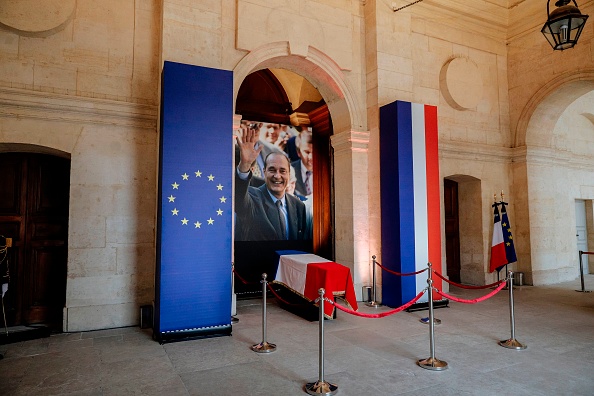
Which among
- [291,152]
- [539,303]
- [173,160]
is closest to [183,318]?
[173,160]

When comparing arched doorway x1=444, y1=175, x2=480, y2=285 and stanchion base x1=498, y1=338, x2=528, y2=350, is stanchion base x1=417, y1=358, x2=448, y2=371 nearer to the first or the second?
stanchion base x1=498, y1=338, x2=528, y2=350

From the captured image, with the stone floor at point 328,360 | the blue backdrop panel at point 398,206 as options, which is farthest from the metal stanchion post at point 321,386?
the blue backdrop panel at point 398,206

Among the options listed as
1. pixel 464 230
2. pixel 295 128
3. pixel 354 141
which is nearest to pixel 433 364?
pixel 354 141

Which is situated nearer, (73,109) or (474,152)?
(73,109)

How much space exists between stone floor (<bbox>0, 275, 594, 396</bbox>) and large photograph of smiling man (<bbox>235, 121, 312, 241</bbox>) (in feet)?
9.48

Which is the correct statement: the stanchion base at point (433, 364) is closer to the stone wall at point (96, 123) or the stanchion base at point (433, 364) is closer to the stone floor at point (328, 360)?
the stone floor at point (328, 360)

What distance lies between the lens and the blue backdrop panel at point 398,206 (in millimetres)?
7305

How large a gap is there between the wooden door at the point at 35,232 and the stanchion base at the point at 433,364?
17.2 ft

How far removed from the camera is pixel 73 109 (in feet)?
19.6

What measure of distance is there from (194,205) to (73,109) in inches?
95.9

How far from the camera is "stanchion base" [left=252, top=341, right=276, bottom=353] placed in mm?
4980

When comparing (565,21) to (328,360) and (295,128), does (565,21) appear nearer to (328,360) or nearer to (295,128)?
(328,360)

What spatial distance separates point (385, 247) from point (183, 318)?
159 inches

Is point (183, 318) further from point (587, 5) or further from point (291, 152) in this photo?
point (587, 5)
